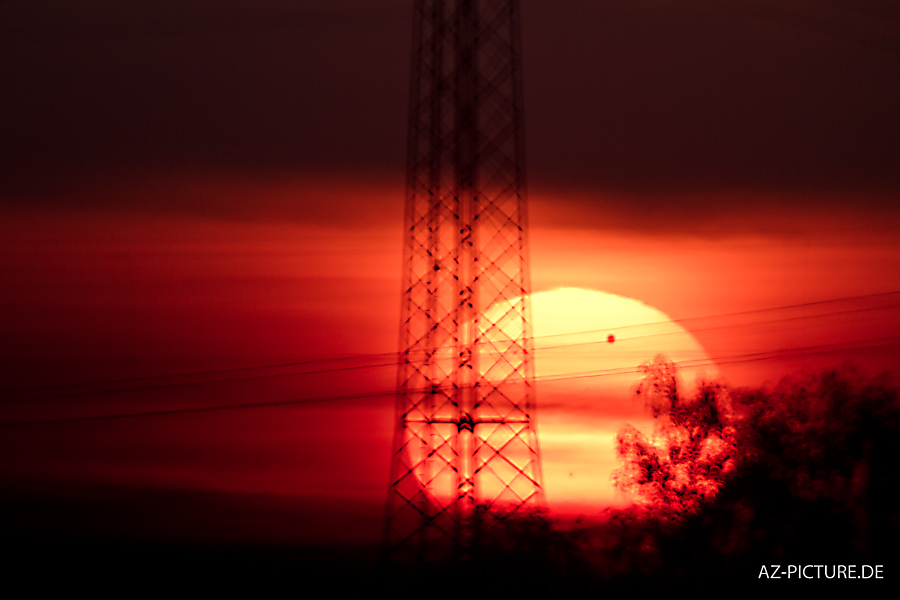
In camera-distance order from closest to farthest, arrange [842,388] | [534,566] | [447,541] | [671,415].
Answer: [447,541] < [534,566] < [842,388] < [671,415]

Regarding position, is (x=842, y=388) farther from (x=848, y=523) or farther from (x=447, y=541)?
(x=447, y=541)

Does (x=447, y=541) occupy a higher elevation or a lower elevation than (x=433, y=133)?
lower

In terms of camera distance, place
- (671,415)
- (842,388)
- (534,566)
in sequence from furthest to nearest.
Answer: (671,415)
(842,388)
(534,566)

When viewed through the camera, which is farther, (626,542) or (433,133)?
(626,542)

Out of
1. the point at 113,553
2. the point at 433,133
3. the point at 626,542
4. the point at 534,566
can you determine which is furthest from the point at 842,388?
the point at 113,553

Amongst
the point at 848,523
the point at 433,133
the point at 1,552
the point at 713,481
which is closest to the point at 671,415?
the point at 713,481

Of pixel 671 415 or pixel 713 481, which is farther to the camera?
pixel 671 415

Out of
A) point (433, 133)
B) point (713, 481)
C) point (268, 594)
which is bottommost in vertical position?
point (268, 594)

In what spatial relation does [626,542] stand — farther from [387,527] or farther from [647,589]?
[387,527]

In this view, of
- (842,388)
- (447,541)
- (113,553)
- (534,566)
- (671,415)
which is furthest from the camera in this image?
(113,553)
